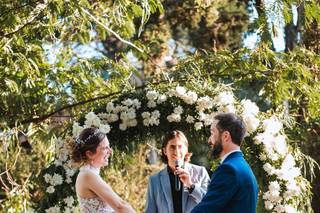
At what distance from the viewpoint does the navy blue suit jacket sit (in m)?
3.53

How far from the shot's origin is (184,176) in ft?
15.1

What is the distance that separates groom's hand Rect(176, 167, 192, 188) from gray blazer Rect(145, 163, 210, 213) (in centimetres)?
25

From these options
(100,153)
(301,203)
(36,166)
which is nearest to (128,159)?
(301,203)

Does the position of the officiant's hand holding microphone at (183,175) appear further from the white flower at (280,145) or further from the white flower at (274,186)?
the white flower at (280,145)

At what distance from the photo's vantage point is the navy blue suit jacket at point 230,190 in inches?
139

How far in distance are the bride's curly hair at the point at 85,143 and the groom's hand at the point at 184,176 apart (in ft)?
2.32

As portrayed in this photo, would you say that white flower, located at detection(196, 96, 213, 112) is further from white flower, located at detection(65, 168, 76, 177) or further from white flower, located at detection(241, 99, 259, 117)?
white flower, located at detection(65, 168, 76, 177)

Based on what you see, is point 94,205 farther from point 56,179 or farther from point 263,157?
point 263,157

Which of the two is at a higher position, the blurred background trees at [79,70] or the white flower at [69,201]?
the blurred background trees at [79,70]

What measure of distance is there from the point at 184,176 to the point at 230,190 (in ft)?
3.61

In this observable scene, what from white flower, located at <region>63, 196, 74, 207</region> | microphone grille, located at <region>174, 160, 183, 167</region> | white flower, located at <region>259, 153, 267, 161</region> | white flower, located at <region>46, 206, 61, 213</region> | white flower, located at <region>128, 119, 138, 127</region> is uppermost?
white flower, located at <region>128, 119, 138, 127</region>

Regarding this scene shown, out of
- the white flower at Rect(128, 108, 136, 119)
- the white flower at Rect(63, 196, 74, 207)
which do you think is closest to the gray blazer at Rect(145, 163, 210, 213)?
the white flower at Rect(128, 108, 136, 119)

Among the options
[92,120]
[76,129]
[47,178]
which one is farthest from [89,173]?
[47,178]

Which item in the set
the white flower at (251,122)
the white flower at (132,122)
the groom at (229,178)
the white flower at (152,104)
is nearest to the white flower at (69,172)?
the white flower at (132,122)
